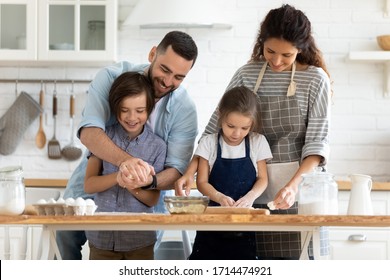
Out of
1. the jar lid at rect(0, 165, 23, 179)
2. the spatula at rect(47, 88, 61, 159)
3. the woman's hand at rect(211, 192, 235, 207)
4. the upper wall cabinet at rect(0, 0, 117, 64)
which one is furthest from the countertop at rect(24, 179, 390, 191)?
the jar lid at rect(0, 165, 23, 179)

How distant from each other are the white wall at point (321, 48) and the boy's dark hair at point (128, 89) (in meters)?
2.19

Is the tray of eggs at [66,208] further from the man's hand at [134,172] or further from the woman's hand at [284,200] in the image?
the woman's hand at [284,200]

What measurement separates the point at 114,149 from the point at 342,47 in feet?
8.73

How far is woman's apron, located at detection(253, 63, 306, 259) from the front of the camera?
3.07 m

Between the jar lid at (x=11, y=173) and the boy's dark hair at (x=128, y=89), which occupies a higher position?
the boy's dark hair at (x=128, y=89)

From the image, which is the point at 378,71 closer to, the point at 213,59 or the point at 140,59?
the point at 213,59

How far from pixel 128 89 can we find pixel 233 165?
467mm

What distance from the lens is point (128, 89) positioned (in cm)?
304

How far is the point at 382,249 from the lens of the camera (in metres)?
4.54

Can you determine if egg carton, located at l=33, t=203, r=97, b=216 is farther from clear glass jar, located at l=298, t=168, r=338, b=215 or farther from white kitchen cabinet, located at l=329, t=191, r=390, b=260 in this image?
white kitchen cabinet, located at l=329, t=191, r=390, b=260

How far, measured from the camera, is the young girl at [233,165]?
2992 mm

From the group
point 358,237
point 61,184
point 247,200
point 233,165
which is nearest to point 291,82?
point 233,165

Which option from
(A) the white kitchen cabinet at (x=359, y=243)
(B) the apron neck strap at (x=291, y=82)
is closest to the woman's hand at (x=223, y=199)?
(B) the apron neck strap at (x=291, y=82)

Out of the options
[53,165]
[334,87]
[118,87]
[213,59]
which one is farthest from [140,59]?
[118,87]
